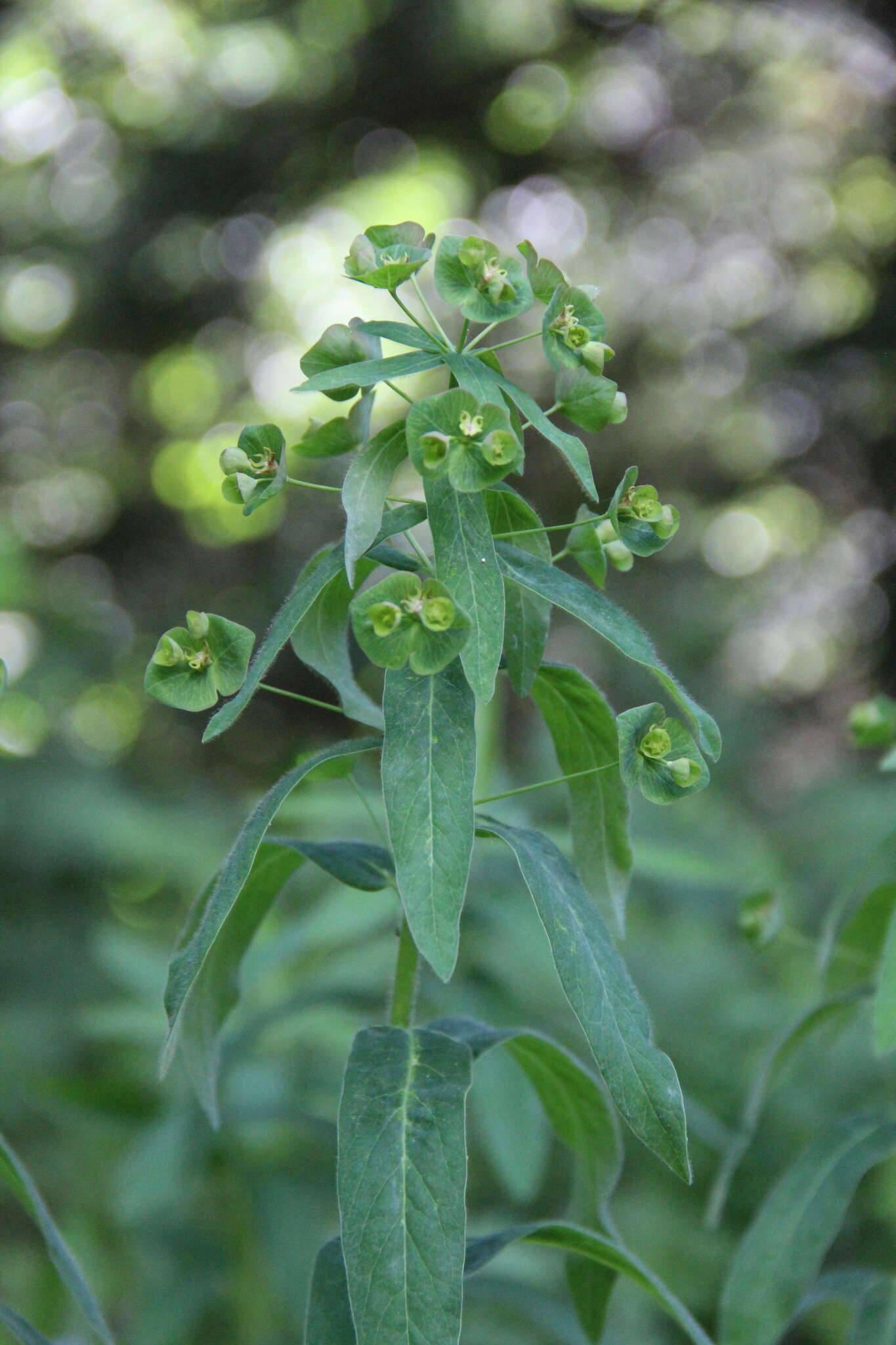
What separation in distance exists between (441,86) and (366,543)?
632 centimetres

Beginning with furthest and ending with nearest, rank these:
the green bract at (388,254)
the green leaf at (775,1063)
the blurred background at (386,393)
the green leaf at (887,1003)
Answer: the blurred background at (386,393), the green leaf at (775,1063), the green leaf at (887,1003), the green bract at (388,254)

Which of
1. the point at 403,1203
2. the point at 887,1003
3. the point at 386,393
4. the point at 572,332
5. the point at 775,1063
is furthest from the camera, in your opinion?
the point at 386,393

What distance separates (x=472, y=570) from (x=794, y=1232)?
22.1 inches

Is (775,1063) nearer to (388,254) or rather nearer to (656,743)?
(656,743)

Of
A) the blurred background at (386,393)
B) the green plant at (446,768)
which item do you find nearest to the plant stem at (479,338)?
the green plant at (446,768)

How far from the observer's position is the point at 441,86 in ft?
20.2

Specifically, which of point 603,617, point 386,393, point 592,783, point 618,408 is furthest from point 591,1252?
point 386,393

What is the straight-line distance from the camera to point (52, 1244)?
69 cm

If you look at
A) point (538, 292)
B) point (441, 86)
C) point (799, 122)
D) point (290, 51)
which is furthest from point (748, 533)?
point (538, 292)

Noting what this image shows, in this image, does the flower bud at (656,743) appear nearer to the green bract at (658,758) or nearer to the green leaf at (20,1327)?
the green bract at (658,758)

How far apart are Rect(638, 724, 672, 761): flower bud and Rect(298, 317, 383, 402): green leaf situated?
0.25 metres

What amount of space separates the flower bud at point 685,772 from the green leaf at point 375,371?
24 cm

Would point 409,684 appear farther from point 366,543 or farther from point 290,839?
point 290,839

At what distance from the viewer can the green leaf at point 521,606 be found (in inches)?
27.1
